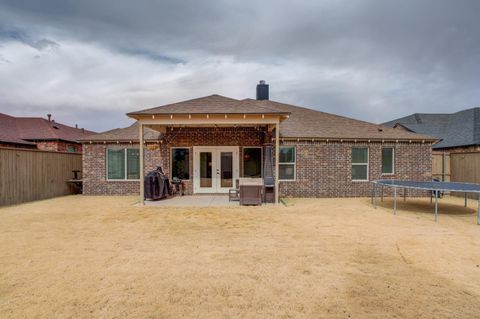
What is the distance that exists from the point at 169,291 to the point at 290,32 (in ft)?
39.7

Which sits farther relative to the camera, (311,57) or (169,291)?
(311,57)

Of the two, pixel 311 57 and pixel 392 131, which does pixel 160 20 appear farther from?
pixel 392 131

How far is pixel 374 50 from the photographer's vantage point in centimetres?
1334

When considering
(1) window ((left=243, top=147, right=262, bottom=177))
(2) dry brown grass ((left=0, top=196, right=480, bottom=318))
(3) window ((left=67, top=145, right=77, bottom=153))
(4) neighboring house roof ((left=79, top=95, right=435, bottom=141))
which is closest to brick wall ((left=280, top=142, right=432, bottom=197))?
(4) neighboring house roof ((left=79, top=95, right=435, bottom=141))

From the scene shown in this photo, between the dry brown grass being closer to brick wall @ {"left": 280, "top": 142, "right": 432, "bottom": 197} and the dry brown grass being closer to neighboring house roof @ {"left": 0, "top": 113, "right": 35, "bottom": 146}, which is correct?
brick wall @ {"left": 280, "top": 142, "right": 432, "bottom": 197}

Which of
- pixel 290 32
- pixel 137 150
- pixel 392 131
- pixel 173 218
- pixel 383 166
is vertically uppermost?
pixel 290 32

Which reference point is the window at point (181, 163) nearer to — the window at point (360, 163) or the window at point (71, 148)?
the window at point (360, 163)

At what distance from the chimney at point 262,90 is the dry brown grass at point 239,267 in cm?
1046

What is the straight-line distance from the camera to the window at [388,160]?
11.9 metres

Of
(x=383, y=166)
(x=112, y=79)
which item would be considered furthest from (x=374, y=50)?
(x=112, y=79)

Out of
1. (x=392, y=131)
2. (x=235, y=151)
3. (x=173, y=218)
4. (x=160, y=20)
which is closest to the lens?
(x=173, y=218)

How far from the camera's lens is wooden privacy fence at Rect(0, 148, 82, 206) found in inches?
375

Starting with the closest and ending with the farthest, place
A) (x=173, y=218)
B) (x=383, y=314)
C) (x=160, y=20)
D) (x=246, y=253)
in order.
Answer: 1. (x=383, y=314)
2. (x=246, y=253)
3. (x=173, y=218)
4. (x=160, y=20)

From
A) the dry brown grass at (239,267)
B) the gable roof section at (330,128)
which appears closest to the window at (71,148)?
the dry brown grass at (239,267)
